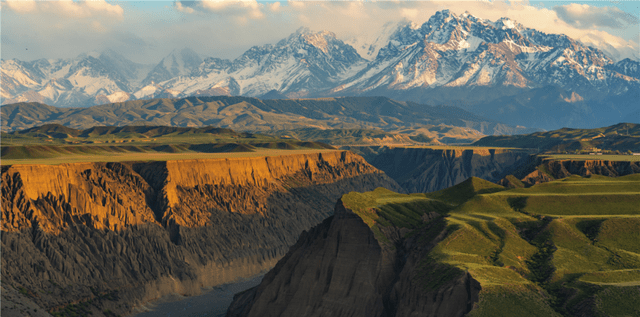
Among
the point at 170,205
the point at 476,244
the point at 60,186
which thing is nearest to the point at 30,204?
the point at 60,186

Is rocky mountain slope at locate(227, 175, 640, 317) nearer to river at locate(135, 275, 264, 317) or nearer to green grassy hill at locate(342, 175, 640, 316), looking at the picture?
green grassy hill at locate(342, 175, 640, 316)

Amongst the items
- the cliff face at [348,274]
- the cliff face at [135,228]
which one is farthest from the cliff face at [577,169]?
the cliff face at [348,274]

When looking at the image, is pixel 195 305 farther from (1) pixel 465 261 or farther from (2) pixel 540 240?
(2) pixel 540 240

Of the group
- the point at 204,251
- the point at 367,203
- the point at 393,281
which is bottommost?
the point at 204,251

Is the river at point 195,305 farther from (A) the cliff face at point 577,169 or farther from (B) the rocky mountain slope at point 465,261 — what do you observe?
(A) the cliff face at point 577,169

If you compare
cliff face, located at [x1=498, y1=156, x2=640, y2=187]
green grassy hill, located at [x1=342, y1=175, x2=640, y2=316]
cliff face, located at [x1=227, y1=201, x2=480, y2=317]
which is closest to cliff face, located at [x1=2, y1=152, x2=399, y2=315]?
cliff face, located at [x1=227, y1=201, x2=480, y2=317]

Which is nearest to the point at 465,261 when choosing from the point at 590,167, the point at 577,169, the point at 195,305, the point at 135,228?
the point at 195,305

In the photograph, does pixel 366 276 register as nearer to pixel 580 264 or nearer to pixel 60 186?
pixel 580 264
